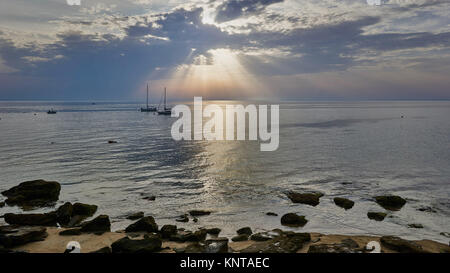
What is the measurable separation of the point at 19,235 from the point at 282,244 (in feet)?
50.3

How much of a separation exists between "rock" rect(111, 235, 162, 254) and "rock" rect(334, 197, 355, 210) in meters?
16.6

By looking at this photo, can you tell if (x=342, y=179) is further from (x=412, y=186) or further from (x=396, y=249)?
(x=396, y=249)

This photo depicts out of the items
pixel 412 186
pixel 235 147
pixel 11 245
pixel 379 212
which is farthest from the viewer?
pixel 235 147

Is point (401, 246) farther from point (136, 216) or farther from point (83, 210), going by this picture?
point (83, 210)

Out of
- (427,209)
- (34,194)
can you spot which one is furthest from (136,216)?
(427,209)

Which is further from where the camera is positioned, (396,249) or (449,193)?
(449,193)

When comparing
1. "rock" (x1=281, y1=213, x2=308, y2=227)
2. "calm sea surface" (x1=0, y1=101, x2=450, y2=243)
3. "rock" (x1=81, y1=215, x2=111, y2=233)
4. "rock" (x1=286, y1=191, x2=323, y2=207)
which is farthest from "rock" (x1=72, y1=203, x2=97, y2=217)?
"rock" (x1=286, y1=191, x2=323, y2=207)

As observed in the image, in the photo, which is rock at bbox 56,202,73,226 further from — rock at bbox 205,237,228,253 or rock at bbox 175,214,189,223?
rock at bbox 205,237,228,253

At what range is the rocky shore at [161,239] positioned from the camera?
16266 mm

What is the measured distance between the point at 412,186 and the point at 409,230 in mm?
13823

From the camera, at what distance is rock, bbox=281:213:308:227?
22047 millimetres

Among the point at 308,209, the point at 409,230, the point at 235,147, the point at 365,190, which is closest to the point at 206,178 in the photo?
the point at 308,209

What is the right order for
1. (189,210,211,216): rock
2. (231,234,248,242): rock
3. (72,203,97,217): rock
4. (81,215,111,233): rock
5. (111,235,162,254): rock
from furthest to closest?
(189,210,211,216): rock < (72,203,97,217): rock < (81,215,111,233): rock < (231,234,248,242): rock < (111,235,162,254): rock

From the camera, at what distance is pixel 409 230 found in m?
20.8
